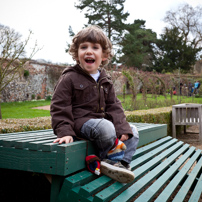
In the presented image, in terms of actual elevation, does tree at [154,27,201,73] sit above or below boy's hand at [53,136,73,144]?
above

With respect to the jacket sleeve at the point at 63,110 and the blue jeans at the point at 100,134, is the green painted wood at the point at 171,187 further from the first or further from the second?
the jacket sleeve at the point at 63,110

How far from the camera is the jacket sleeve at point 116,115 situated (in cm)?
218

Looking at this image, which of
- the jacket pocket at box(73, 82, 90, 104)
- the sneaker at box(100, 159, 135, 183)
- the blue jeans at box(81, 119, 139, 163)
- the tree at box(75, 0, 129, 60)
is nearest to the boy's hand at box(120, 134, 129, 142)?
the blue jeans at box(81, 119, 139, 163)

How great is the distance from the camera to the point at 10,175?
2.58 metres

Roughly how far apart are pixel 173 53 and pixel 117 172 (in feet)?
104

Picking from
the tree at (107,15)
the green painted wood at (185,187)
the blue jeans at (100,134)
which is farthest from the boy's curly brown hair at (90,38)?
the tree at (107,15)

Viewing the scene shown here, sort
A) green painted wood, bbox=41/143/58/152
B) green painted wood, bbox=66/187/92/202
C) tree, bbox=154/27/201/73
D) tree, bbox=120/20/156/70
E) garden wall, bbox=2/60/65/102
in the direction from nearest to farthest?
1. green painted wood, bbox=66/187/92/202
2. green painted wood, bbox=41/143/58/152
3. garden wall, bbox=2/60/65/102
4. tree, bbox=120/20/156/70
5. tree, bbox=154/27/201/73

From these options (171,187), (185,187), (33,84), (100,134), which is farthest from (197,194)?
(33,84)

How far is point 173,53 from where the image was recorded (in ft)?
102

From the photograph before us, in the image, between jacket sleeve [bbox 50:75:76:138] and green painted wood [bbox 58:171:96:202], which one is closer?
green painted wood [bbox 58:171:96:202]

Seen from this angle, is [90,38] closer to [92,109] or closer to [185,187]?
[92,109]

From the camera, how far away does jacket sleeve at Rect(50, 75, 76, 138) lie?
1.84 m

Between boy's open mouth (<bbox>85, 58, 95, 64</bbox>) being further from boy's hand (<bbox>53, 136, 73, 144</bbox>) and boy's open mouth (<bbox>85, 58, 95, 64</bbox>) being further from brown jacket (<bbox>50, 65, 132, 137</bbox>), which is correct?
boy's hand (<bbox>53, 136, 73, 144</bbox>)

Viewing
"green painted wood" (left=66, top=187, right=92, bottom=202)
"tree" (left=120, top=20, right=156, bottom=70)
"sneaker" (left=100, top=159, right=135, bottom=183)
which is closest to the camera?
"green painted wood" (left=66, top=187, right=92, bottom=202)
